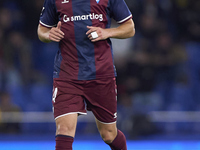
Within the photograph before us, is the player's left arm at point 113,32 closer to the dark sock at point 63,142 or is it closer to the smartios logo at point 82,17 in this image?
the smartios logo at point 82,17

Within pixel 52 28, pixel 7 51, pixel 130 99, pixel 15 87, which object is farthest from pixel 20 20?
pixel 52 28

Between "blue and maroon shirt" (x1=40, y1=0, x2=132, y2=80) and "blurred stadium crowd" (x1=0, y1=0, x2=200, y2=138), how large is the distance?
3.51 metres

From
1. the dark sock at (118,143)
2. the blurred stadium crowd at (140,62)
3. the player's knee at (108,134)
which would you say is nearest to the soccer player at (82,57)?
the player's knee at (108,134)

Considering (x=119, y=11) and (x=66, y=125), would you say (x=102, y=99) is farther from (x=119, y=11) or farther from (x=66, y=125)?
(x=119, y=11)

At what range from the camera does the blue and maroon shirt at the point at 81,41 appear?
3.51m

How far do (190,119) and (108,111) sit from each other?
3964 mm

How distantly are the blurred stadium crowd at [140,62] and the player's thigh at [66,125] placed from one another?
3646mm

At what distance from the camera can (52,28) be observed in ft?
11.5

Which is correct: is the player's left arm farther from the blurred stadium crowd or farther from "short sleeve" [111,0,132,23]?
the blurred stadium crowd

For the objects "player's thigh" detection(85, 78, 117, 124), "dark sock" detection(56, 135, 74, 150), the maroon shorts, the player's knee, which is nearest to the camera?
"dark sock" detection(56, 135, 74, 150)

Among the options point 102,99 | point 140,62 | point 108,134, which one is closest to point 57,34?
point 102,99

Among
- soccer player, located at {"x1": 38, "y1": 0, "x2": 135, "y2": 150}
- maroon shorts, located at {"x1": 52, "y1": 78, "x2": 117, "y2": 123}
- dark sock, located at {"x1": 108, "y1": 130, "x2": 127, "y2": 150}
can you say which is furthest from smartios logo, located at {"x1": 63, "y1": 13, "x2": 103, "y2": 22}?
dark sock, located at {"x1": 108, "y1": 130, "x2": 127, "y2": 150}

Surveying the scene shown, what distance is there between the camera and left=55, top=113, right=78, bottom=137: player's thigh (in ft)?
10.9

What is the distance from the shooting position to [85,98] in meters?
3.57
